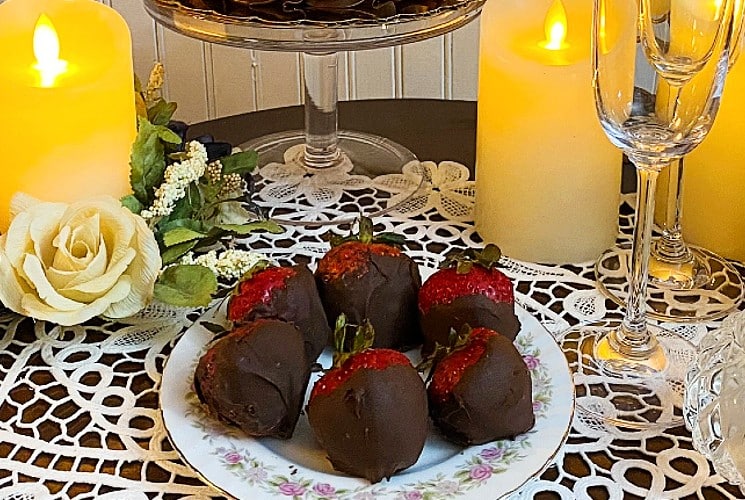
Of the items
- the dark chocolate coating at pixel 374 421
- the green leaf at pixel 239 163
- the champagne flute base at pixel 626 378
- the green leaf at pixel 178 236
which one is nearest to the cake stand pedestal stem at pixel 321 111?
the green leaf at pixel 239 163

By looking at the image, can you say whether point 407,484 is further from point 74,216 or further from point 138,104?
point 138,104

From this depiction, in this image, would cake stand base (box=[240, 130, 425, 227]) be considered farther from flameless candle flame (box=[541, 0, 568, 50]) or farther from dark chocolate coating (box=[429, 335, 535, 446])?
dark chocolate coating (box=[429, 335, 535, 446])

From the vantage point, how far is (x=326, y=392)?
21.6 inches

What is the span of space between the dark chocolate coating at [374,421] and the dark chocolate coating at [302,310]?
0.08 meters

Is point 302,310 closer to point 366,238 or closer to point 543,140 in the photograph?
point 366,238

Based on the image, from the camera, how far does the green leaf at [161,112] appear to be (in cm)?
85

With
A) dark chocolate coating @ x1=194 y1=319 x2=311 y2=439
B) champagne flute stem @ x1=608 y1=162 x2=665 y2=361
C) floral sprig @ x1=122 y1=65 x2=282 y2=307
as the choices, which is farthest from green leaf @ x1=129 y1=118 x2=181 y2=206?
champagne flute stem @ x1=608 y1=162 x2=665 y2=361

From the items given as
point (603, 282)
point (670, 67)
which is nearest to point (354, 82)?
point (603, 282)

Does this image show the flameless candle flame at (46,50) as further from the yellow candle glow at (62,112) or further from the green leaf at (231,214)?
the green leaf at (231,214)

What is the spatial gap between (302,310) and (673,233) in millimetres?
314

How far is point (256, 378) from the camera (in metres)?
0.57

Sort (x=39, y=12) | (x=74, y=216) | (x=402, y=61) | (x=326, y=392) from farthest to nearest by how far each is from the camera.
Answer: (x=402, y=61)
(x=39, y=12)
(x=74, y=216)
(x=326, y=392)

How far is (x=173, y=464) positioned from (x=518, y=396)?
187 mm

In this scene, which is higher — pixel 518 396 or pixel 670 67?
pixel 670 67
